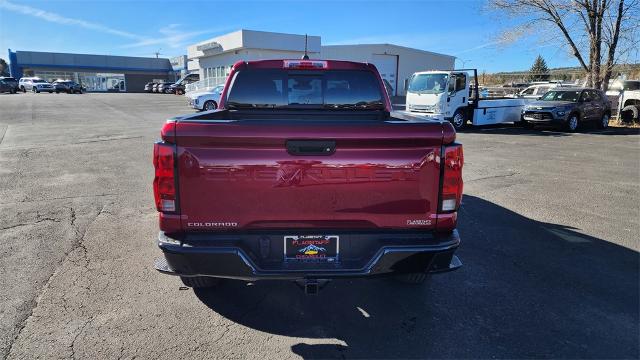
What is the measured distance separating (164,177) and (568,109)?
1935 centimetres

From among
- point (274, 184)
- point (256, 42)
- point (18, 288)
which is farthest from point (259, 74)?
point (256, 42)

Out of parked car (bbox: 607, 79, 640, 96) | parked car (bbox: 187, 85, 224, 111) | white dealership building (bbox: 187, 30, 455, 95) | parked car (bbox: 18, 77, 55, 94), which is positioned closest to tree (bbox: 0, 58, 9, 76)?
parked car (bbox: 18, 77, 55, 94)

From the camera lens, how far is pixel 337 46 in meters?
45.7

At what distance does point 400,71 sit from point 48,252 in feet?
154

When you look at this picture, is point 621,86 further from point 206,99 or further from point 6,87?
point 6,87

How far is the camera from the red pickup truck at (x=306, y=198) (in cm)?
270

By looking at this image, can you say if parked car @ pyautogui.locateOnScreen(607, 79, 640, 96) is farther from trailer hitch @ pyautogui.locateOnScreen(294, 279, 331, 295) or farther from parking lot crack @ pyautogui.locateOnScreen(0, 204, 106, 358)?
parking lot crack @ pyautogui.locateOnScreen(0, 204, 106, 358)

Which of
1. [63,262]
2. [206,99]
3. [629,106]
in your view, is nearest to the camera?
[63,262]

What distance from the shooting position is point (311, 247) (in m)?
2.87

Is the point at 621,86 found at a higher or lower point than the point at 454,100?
higher

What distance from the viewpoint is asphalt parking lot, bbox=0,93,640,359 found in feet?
10.1

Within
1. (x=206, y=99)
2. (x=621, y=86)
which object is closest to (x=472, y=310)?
(x=206, y=99)

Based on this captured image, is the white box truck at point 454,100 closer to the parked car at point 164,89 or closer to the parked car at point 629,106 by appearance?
the parked car at point 629,106

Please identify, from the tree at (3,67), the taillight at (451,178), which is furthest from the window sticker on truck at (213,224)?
the tree at (3,67)
